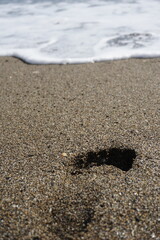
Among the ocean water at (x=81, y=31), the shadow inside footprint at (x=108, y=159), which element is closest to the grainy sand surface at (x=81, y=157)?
the shadow inside footprint at (x=108, y=159)

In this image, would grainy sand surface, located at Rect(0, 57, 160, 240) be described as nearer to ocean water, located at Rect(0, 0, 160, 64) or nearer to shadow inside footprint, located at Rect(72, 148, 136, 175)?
shadow inside footprint, located at Rect(72, 148, 136, 175)

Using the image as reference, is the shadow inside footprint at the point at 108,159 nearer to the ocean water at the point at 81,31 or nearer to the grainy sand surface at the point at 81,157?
the grainy sand surface at the point at 81,157

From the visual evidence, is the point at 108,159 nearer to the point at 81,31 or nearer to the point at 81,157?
the point at 81,157

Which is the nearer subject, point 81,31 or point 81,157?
point 81,157

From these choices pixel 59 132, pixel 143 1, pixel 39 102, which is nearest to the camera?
pixel 59 132

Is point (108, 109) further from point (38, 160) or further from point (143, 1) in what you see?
point (143, 1)

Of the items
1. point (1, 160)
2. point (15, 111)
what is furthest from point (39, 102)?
point (1, 160)

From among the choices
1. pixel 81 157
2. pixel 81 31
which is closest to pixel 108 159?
pixel 81 157
